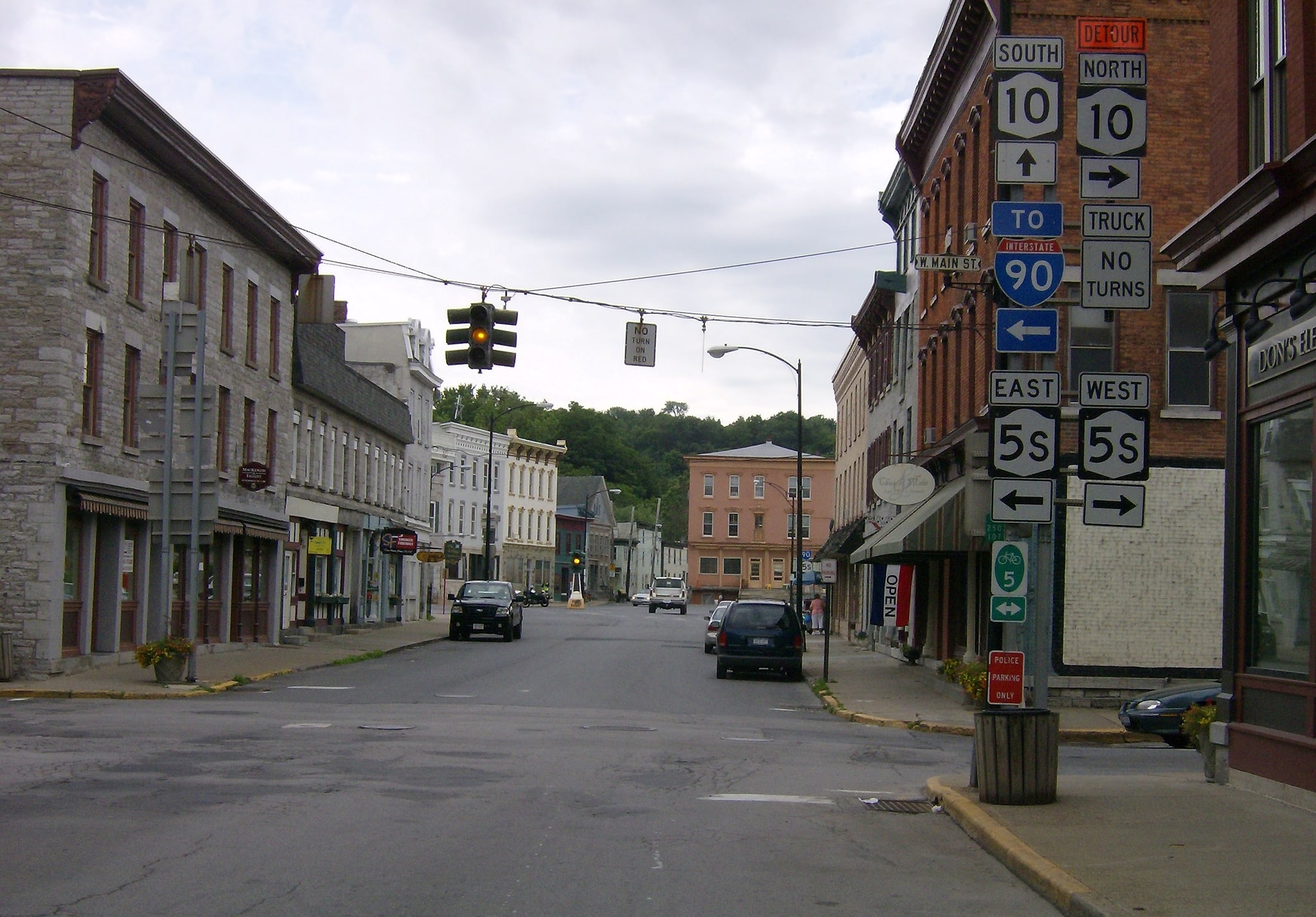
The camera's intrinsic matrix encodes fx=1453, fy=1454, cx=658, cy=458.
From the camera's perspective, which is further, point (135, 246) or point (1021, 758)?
point (135, 246)

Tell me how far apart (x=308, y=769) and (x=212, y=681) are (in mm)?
12150

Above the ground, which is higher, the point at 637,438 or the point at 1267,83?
the point at 637,438

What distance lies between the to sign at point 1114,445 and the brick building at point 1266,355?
1364 mm

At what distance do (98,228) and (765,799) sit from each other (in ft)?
61.5

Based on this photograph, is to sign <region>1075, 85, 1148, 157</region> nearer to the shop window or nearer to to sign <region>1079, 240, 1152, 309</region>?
to sign <region>1079, 240, 1152, 309</region>

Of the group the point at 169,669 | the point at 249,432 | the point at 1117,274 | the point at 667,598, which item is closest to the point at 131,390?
the point at 169,669

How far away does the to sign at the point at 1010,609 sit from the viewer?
1231 cm

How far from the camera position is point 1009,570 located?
12367 millimetres

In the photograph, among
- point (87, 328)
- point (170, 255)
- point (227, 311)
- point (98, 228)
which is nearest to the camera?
point (87, 328)

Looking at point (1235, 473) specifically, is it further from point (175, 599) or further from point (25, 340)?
point (175, 599)

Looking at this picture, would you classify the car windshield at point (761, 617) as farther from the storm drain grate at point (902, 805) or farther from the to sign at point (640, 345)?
the storm drain grate at point (902, 805)

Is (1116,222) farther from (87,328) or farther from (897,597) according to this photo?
(897,597)

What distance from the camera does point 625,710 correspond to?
851 inches

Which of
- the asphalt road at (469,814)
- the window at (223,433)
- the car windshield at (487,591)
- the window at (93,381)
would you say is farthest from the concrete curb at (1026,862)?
the car windshield at (487,591)
